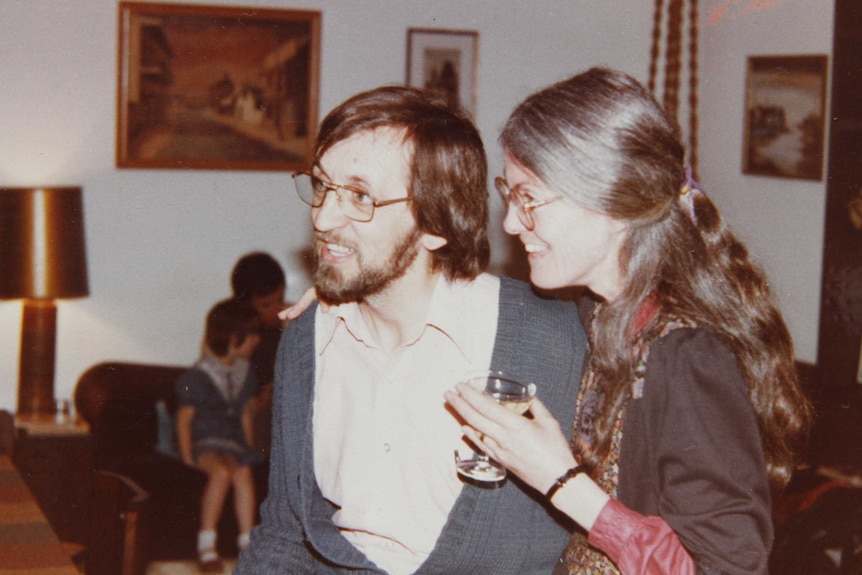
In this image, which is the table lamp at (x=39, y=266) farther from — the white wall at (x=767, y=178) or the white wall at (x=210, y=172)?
the white wall at (x=767, y=178)

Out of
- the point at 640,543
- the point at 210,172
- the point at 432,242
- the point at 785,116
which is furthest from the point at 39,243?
the point at 640,543

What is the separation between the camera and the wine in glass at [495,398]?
182cm

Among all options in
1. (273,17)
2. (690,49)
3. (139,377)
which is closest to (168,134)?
(273,17)

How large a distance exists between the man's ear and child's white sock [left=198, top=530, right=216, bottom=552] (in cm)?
285

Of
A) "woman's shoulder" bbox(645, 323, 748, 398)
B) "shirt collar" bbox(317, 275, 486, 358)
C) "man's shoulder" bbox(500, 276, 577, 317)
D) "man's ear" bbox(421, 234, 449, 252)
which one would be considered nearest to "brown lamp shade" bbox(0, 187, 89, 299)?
"shirt collar" bbox(317, 275, 486, 358)

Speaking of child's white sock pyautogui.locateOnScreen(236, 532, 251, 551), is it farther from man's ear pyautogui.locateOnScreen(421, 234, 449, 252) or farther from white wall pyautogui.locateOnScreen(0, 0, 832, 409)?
man's ear pyautogui.locateOnScreen(421, 234, 449, 252)

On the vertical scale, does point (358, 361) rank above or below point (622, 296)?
below

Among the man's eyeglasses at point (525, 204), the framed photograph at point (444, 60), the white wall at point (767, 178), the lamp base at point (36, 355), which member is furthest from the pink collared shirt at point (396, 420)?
the framed photograph at point (444, 60)

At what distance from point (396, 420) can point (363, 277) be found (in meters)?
0.30

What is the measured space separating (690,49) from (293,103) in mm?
2130

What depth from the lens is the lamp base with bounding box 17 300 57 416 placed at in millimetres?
4949

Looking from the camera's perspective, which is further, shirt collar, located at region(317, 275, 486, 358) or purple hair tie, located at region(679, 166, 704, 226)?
shirt collar, located at region(317, 275, 486, 358)

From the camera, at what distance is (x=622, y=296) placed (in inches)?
70.3

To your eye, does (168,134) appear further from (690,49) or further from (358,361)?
(358,361)
